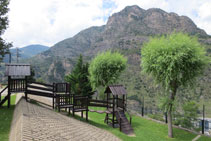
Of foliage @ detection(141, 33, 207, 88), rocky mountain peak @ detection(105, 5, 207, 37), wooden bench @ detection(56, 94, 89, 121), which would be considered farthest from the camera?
rocky mountain peak @ detection(105, 5, 207, 37)

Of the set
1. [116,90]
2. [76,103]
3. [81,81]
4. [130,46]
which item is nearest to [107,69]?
[81,81]

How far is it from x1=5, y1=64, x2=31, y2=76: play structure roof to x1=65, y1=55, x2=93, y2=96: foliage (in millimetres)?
12325

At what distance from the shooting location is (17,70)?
12602mm

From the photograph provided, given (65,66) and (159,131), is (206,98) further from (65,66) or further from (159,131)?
(65,66)

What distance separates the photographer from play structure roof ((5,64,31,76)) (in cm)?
1223

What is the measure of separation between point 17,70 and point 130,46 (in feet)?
323

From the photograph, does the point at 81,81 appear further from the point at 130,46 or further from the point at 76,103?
the point at 130,46

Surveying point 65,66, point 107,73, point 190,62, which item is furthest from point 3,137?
point 65,66

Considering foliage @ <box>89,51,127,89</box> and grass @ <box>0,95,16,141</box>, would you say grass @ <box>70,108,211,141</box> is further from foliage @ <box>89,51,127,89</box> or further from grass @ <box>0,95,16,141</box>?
foliage @ <box>89,51,127,89</box>

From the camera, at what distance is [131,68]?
7106cm

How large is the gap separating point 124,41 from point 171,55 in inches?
4208

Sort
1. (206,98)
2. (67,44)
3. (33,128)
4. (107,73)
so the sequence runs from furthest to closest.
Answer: (67,44)
(206,98)
(107,73)
(33,128)

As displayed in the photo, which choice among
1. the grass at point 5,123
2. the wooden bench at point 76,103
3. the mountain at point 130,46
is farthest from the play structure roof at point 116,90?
the mountain at point 130,46

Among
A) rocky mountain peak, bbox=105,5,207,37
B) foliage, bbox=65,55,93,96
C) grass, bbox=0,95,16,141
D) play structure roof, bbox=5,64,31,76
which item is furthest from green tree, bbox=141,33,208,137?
rocky mountain peak, bbox=105,5,207,37
